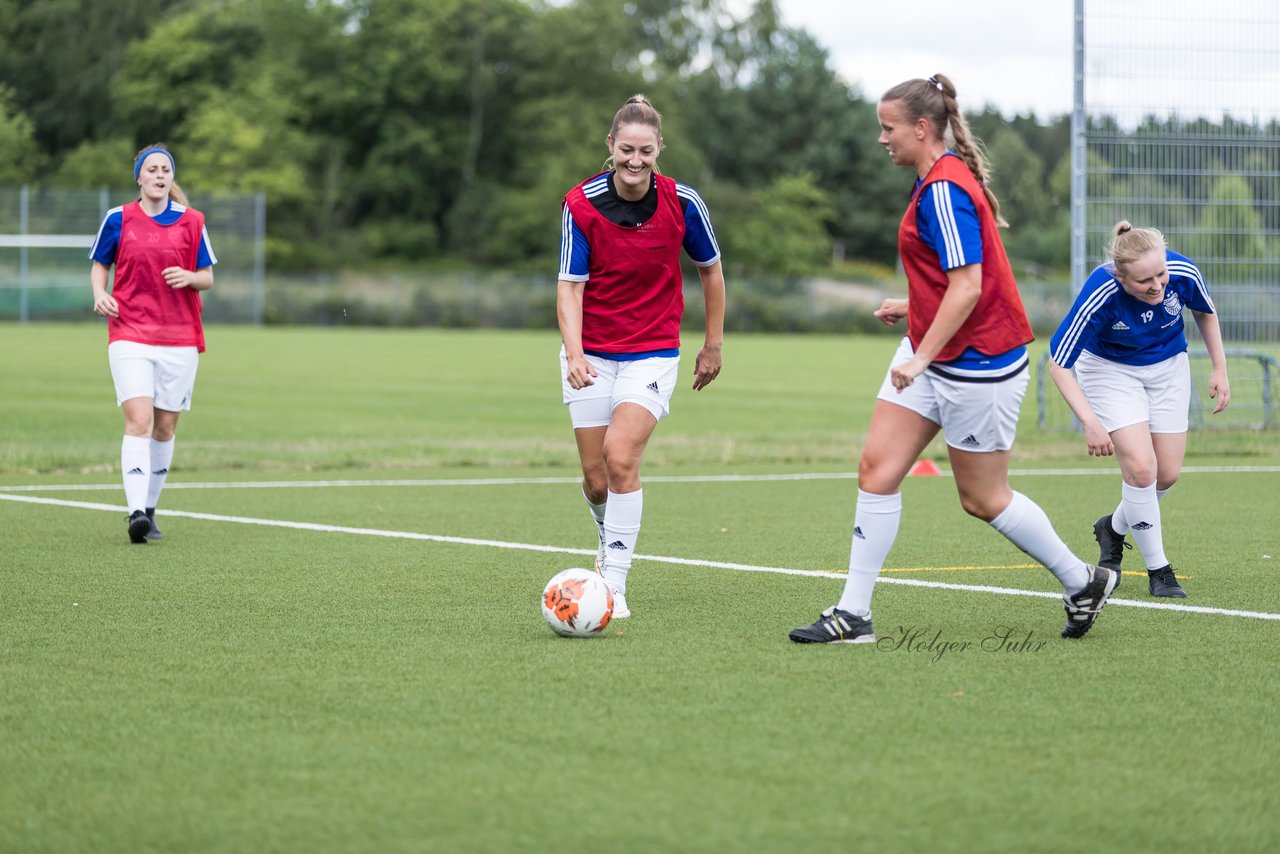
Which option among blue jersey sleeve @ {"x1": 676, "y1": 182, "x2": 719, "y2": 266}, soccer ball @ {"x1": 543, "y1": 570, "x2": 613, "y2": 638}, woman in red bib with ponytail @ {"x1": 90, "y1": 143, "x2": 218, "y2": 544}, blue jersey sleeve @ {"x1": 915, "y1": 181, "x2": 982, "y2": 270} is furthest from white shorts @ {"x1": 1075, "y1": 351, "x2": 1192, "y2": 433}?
woman in red bib with ponytail @ {"x1": 90, "y1": 143, "x2": 218, "y2": 544}

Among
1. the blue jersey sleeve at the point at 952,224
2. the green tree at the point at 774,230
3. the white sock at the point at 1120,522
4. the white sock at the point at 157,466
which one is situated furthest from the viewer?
the green tree at the point at 774,230

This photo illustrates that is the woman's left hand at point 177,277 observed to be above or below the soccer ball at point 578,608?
above

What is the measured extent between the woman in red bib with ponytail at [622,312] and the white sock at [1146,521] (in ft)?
7.07

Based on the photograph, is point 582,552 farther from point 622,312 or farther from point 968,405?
point 968,405

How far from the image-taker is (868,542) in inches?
240

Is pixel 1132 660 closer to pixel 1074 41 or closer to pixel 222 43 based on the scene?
Result: pixel 1074 41

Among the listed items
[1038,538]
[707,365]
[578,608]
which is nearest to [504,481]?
[707,365]

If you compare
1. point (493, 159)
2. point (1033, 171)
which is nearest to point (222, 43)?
point (493, 159)

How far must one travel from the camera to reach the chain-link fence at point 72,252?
51.1 meters

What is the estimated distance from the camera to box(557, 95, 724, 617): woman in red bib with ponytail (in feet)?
22.2

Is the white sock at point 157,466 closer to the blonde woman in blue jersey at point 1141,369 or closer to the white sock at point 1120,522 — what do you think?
the blonde woman in blue jersey at point 1141,369

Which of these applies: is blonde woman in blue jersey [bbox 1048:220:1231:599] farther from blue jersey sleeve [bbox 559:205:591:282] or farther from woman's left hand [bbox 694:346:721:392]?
blue jersey sleeve [bbox 559:205:591:282]

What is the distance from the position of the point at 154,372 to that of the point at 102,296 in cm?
54

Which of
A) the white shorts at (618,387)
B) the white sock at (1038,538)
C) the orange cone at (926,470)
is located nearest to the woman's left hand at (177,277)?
the white shorts at (618,387)
